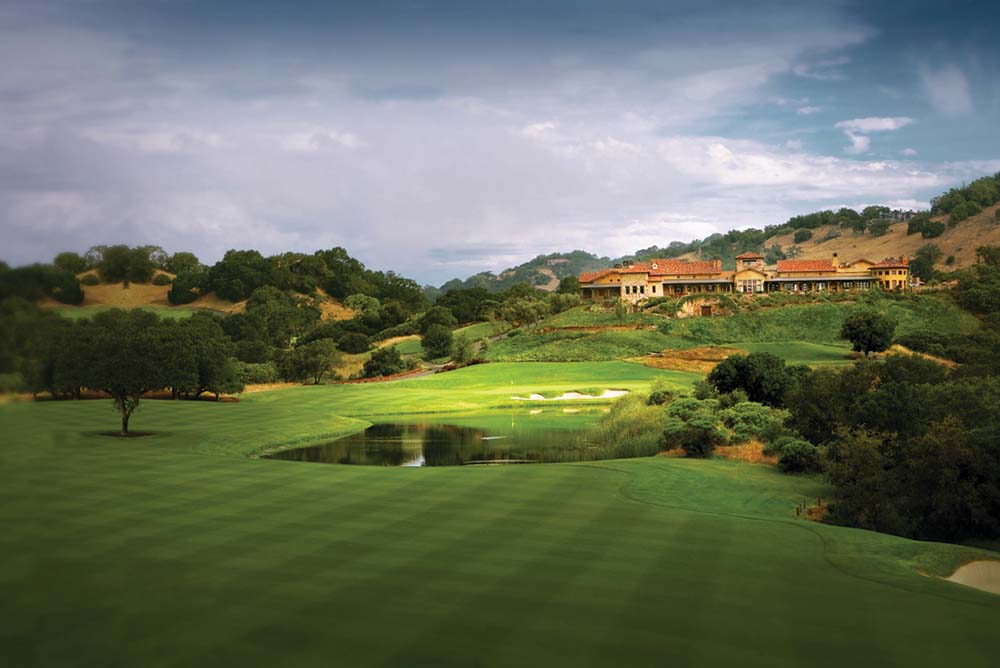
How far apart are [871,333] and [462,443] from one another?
50.7m

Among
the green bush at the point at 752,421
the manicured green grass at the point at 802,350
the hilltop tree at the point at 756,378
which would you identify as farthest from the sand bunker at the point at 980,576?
the manicured green grass at the point at 802,350

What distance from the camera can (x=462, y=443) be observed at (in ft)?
146

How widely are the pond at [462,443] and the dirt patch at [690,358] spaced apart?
22.1m

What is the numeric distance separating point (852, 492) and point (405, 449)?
82.7ft

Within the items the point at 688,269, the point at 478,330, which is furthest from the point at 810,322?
the point at 478,330

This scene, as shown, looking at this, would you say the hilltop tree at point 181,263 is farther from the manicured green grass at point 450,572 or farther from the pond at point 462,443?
the manicured green grass at point 450,572

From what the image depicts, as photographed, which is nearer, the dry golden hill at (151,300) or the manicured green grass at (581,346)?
the dry golden hill at (151,300)

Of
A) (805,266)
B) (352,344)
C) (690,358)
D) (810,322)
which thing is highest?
(805,266)

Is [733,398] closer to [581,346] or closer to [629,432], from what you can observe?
[629,432]

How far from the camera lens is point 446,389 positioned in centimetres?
7200

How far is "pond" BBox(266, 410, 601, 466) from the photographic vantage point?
38.6 metres

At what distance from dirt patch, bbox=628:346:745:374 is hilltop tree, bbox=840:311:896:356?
1127cm

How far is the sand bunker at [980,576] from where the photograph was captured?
17016 millimetres

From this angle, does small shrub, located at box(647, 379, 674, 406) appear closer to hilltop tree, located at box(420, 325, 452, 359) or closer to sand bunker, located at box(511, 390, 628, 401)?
sand bunker, located at box(511, 390, 628, 401)
